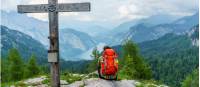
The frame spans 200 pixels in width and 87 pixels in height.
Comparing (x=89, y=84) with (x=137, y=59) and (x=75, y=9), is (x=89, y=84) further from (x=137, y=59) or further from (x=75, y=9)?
(x=137, y=59)

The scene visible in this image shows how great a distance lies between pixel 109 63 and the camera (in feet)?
85.9

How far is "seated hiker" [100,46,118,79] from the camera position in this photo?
1027 inches

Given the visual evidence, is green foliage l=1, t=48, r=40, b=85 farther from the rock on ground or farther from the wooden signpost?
the wooden signpost

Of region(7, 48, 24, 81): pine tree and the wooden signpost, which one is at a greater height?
the wooden signpost

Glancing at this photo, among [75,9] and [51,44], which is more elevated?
[75,9]

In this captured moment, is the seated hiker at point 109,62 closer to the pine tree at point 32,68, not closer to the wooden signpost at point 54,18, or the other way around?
the wooden signpost at point 54,18

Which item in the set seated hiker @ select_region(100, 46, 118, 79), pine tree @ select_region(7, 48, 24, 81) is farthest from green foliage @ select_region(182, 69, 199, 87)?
seated hiker @ select_region(100, 46, 118, 79)

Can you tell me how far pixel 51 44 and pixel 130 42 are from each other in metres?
57.2

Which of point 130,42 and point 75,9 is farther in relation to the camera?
point 130,42

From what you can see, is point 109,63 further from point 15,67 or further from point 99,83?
point 15,67

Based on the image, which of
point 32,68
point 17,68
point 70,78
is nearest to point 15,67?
point 17,68

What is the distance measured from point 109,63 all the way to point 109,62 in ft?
0.17

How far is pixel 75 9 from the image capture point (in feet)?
65.1

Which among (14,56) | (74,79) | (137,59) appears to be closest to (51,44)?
(74,79)
